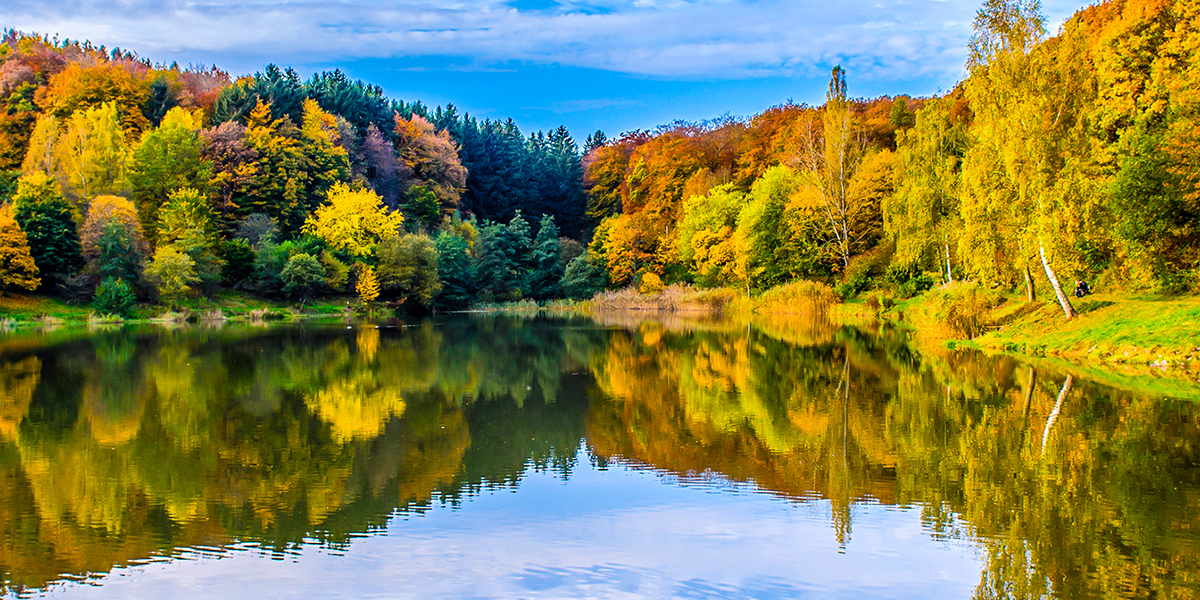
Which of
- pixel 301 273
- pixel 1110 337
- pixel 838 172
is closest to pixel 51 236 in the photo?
pixel 301 273

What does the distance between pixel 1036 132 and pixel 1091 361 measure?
5.40m

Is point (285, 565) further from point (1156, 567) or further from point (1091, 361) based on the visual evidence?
point (1091, 361)

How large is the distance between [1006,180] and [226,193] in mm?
45220

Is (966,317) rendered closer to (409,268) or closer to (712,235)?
(712,235)

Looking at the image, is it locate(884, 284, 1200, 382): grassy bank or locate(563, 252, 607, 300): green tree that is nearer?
locate(884, 284, 1200, 382): grassy bank

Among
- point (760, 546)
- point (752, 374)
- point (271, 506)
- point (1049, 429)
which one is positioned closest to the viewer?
point (760, 546)

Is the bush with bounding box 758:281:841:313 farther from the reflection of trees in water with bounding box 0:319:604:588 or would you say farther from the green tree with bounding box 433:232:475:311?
the reflection of trees in water with bounding box 0:319:604:588

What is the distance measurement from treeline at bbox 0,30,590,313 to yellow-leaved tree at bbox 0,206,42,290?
63mm

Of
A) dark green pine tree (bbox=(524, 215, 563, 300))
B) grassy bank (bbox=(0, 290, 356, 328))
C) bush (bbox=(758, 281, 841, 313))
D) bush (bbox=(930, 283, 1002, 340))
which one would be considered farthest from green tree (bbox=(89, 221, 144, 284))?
bush (bbox=(930, 283, 1002, 340))

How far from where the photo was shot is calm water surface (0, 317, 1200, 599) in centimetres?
540

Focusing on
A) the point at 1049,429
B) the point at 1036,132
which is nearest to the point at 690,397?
the point at 1049,429

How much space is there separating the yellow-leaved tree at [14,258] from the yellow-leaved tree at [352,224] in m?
14.8

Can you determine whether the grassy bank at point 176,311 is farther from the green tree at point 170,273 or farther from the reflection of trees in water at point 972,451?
the reflection of trees in water at point 972,451

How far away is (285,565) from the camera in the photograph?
5613 millimetres
